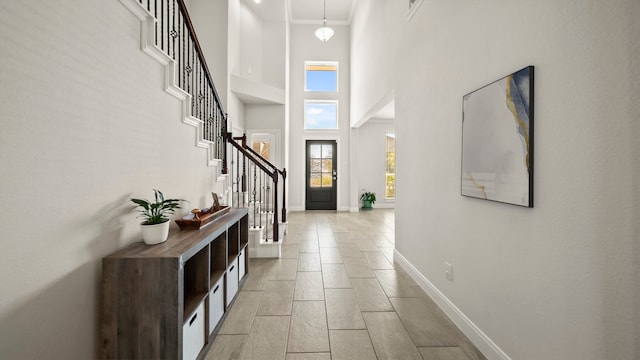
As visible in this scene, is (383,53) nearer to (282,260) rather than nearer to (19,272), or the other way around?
(282,260)

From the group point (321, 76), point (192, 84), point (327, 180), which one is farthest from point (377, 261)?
point (321, 76)

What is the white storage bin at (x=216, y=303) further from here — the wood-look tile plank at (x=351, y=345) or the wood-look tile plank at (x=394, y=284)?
the wood-look tile plank at (x=394, y=284)

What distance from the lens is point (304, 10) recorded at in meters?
7.25

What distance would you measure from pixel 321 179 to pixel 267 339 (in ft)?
19.6

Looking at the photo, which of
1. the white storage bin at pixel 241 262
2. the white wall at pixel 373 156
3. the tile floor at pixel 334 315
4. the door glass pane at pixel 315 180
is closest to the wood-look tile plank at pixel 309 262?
the tile floor at pixel 334 315

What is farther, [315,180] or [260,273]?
[315,180]

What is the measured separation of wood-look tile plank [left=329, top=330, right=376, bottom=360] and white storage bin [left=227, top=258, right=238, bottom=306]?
92cm

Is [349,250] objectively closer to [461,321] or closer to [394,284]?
[394,284]

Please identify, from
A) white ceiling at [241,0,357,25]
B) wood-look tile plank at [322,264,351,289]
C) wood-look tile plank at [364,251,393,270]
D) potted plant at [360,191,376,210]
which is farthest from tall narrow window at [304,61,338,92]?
wood-look tile plank at [322,264,351,289]

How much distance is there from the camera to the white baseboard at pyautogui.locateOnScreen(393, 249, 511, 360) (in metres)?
1.66

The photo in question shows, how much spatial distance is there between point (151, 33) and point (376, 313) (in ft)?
8.73

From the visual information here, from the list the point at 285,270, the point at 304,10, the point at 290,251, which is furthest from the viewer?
the point at 304,10

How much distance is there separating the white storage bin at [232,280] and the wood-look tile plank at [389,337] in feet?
3.79

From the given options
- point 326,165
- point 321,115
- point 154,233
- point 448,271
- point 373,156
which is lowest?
point 448,271
